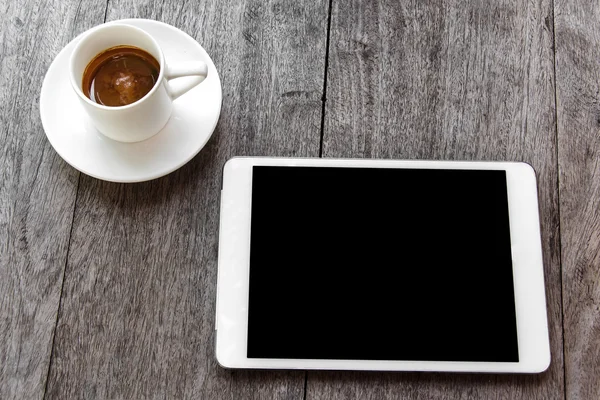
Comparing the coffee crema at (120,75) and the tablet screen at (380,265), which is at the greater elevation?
the coffee crema at (120,75)

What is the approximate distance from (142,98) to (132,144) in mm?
74

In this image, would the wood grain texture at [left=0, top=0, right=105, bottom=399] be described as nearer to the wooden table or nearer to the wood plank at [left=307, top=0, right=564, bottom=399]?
the wooden table

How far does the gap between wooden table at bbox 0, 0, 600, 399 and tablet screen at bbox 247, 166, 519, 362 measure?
0.04 metres

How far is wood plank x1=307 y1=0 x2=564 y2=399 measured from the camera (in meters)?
0.62

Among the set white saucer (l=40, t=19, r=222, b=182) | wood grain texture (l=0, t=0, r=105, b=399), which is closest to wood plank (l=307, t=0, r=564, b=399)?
white saucer (l=40, t=19, r=222, b=182)

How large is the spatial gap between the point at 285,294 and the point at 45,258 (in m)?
0.26

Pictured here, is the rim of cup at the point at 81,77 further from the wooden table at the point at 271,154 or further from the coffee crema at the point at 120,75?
the wooden table at the point at 271,154

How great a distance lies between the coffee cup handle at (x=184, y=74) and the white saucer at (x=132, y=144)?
0.12ft

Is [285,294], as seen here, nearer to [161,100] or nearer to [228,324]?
[228,324]

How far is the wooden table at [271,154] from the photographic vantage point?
578 millimetres

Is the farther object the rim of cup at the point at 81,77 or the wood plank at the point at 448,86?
the wood plank at the point at 448,86

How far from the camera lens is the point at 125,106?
1.67 ft

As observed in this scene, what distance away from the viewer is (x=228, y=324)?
0.57m

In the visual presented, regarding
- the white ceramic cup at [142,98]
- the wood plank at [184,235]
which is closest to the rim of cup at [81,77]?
the white ceramic cup at [142,98]
